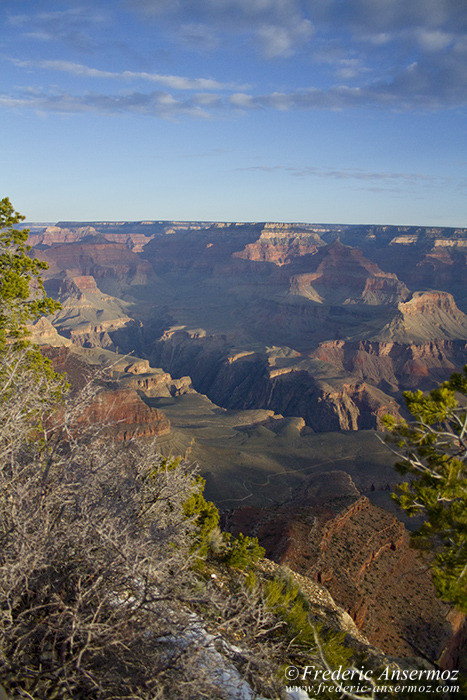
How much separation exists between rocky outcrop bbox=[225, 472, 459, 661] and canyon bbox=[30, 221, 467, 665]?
90 mm

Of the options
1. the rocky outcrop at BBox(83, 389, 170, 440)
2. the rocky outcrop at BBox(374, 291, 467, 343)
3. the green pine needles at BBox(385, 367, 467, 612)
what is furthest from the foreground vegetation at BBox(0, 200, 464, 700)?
the rocky outcrop at BBox(374, 291, 467, 343)

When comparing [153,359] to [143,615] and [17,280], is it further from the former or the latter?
[143,615]

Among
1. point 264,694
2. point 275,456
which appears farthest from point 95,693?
point 275,456

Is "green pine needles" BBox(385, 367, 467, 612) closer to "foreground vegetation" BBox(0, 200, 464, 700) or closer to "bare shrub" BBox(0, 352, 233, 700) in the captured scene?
"foreground vegetation" BBox(0, 200, 464, 700)

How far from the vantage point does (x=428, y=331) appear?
147 meters

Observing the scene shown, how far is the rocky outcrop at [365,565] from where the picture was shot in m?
20.5

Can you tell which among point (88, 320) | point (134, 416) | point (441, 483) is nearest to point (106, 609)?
point (441, 483)

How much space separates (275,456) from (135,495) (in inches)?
2270

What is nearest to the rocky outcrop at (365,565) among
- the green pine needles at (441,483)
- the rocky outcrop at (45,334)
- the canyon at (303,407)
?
the canyon at (303,407)

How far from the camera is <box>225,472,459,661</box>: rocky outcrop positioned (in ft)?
67.4

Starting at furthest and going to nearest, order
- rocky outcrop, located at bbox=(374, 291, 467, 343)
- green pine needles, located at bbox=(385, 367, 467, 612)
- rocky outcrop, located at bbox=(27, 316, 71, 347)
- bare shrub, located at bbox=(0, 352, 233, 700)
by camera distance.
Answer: rocky outcrop, located at bbox=(374, 291, 467, 343), rocky outcrop, located at bbox=(27, 316, 71, 347), green pine needles, located at bbox=(385, 367, 467, 612), bare shrub, located at bbox=(0, 352, 233, 700)

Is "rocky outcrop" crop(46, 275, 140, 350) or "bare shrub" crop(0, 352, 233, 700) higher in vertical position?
"bare shrub" crop(0, 352, 233, 700)

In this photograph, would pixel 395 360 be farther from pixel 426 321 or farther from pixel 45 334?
pixel 45 334

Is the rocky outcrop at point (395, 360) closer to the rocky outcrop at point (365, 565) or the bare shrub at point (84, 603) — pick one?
the rocky outcrop at point (365, 565)
